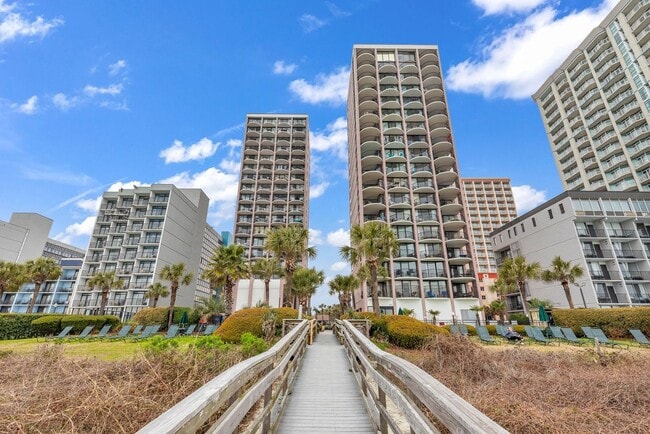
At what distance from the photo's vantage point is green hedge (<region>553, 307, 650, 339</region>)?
68.7 feet

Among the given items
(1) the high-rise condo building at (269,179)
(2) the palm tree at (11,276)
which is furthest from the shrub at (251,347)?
(1) the high-rise condo building at (269,179)

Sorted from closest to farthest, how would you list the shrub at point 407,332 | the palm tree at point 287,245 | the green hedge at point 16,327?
1. the shrub at point 407,332
2. the green hedge at point 16,327
3. the palm tree at point 287,245

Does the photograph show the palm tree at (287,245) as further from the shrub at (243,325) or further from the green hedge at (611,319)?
the green hedge at (611,319)

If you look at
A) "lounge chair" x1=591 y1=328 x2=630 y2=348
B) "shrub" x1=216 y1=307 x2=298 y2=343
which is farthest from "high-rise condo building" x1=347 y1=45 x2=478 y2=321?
"shrub" x1=216 y1=307 x2=298 y2=343

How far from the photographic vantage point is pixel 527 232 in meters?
42.2

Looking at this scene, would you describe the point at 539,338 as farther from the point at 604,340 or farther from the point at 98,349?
the point at 98,349

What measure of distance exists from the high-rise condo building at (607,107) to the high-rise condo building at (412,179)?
26595 millimetres

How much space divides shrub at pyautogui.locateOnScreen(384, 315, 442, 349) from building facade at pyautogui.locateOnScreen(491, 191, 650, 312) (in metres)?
28.3

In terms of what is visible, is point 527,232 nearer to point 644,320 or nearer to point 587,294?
point 587,294

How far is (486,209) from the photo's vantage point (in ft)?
315

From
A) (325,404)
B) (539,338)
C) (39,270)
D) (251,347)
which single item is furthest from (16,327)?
(539,338)

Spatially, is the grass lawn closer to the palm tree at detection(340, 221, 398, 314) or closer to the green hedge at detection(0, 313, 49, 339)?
the green hedge at detection(0, 313, 49, 339)

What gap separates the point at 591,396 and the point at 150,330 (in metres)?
25.7

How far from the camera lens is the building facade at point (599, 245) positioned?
33.6 meters
